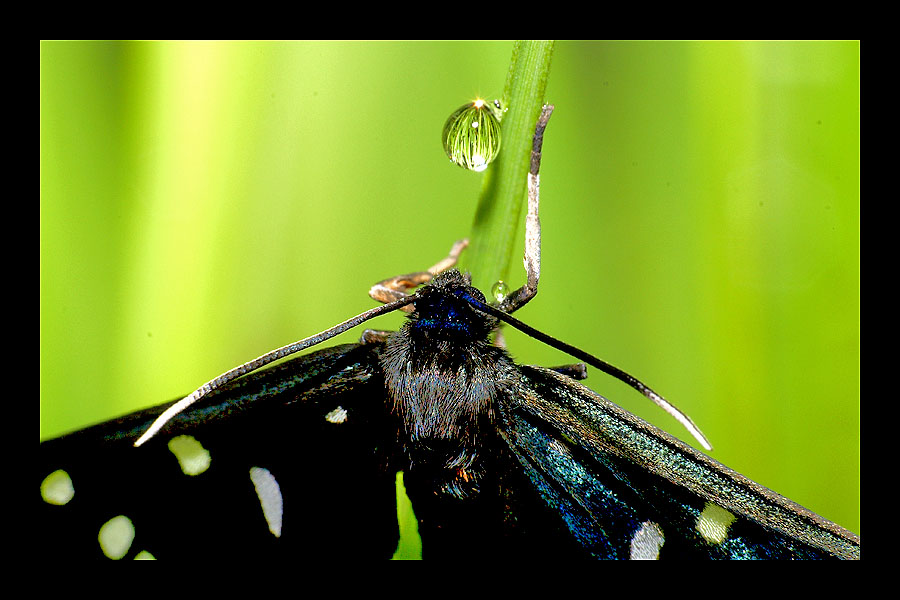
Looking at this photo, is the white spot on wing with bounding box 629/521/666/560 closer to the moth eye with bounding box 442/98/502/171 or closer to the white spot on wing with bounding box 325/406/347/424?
the white spot on wing with bounding box 325/406/347/424

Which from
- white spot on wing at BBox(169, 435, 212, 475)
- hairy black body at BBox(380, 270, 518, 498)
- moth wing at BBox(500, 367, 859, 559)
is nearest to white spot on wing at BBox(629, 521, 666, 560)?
moth wing at BBox(500, 367, 859, 559)

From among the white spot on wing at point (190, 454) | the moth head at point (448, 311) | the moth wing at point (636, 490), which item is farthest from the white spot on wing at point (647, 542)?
the white spot on wing at point (190, 454)

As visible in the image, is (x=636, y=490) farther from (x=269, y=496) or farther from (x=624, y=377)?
(x=269, y=496)

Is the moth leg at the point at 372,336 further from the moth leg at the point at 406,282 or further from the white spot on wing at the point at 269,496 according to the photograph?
the white spot on wing at the point at 269,496

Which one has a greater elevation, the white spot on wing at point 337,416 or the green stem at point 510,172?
the green stem at point 510,172

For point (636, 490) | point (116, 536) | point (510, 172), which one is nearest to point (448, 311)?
point (510, 172)

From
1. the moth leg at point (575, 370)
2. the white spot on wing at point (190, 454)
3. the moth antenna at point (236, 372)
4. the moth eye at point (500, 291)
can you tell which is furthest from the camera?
the moth leg at point (575, 370)
